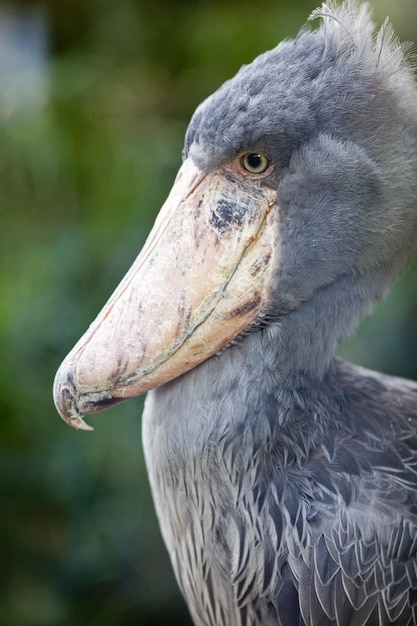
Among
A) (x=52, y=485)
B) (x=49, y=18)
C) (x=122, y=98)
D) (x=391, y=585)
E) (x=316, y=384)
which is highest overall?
(x=49, y=18)

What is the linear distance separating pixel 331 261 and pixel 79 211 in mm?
1485

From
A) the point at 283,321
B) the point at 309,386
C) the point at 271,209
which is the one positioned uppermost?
the point at 271,209

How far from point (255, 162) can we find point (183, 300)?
0.71 feet

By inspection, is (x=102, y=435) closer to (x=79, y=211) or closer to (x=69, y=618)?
(x=69, y=618)

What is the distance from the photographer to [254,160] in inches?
44.3

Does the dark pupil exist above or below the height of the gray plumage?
above

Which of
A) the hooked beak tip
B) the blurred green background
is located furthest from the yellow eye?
the blurred green background

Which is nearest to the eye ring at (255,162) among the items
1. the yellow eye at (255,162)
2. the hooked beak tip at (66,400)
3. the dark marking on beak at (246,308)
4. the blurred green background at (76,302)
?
the yellow eye at (255,162)

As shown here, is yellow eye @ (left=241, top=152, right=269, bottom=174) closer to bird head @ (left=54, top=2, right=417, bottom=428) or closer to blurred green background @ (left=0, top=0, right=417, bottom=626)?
bird head @ (left=54, top=2, right=417, bottom=428)

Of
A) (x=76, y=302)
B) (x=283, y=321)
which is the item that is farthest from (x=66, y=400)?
(x=76, y=302)

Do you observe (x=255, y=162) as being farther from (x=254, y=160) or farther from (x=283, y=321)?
(x=283, y=321)

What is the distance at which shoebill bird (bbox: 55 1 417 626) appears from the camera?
3.62 feet

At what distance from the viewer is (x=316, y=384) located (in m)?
1.23

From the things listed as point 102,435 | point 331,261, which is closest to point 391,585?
point 331,261
